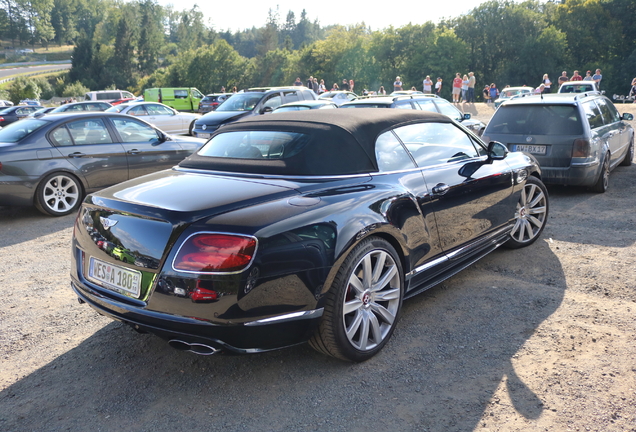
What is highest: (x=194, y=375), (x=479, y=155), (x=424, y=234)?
(x=479, y=155)

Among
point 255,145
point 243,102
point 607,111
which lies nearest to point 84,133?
point 255,145

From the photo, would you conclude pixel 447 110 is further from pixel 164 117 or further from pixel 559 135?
pixel 164 117

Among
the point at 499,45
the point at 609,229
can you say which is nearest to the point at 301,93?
the point at 609,229

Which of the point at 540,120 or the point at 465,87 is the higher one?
the point at 540,120

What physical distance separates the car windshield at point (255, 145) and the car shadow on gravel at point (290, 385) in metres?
1.37

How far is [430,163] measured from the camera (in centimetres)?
420

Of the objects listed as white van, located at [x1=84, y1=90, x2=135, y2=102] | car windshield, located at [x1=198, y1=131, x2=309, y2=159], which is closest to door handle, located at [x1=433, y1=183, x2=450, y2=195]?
car windshield, located at [x1=198, y1=131, x2=309, y2=159]

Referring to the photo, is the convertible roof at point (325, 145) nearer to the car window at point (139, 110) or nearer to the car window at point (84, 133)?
the car window at point (84, 133)

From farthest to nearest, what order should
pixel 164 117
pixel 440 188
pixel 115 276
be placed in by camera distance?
pixel 164 117, pixel 440 188, pixel 115 276

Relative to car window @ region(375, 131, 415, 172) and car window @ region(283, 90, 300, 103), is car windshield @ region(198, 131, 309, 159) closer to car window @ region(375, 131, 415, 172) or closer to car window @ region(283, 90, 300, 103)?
car window @ region(375, 131, 415, 172)

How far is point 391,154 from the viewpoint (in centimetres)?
392

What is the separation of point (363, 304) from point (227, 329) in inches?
37.2

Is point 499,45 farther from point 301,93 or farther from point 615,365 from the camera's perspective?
point 615,365

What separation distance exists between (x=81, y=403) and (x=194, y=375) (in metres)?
0.65
